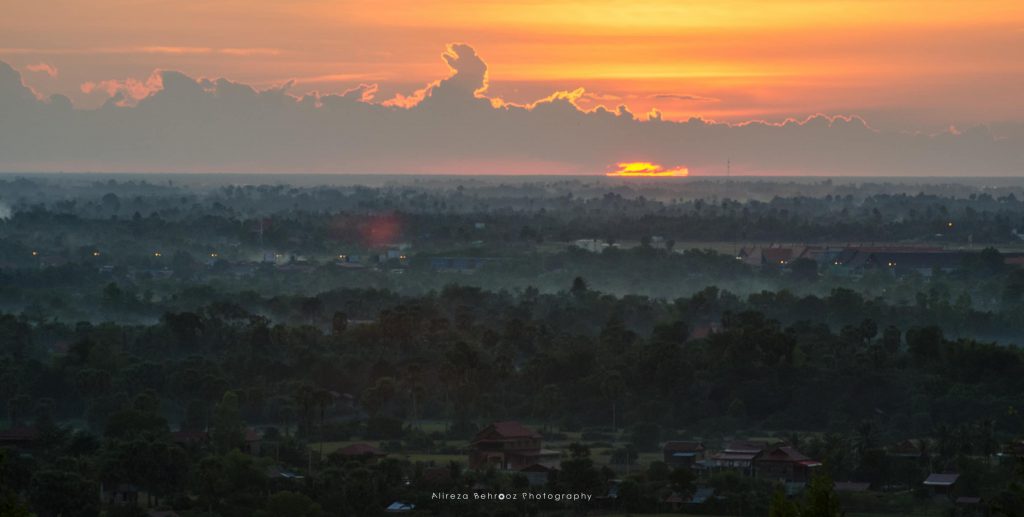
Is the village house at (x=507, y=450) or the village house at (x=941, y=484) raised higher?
the village house at (x=941, y=484)

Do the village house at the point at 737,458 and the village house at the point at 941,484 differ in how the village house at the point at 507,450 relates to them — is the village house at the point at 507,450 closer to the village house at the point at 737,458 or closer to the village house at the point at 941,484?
the village house at the point at 737,458

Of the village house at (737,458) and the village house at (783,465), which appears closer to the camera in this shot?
the village house at (783,465)

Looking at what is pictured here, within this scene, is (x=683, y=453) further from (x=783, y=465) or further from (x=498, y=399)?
(x=498, y=399)

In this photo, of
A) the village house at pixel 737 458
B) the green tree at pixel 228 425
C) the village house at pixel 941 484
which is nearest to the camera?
the village house at pixel 941 484

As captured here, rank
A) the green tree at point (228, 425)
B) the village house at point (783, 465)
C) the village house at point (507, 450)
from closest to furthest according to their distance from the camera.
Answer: the village house at point (783, 465) → the village house at point (507, 450) → the green tree at point (228, 425)

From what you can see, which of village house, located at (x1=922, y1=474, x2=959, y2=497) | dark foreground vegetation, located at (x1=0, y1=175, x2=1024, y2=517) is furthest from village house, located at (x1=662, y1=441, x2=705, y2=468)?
village house, located at (x1=922, y1=474, x2=959, y2=497)

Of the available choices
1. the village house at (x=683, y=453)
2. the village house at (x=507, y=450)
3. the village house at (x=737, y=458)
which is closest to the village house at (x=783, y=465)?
the village house at (x=737, y=458)

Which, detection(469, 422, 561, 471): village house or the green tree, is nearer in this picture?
detection(469, 422, 561, 471): village house

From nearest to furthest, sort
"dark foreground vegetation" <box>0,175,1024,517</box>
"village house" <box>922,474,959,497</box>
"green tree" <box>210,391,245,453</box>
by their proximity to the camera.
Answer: "dark foreground vegetation" <box>0,175,1024,517</box> < "village house" <box>922,474,959,497</box> < "green tree" <box>210,391,245,453</box>

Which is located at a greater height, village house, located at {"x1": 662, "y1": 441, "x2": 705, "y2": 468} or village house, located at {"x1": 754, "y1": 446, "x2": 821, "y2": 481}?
village house, located at {"x1": 754, "y1": 446, "x2": 821, "y2": 481}

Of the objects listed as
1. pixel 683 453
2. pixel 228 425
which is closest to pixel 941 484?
pixel 683 453

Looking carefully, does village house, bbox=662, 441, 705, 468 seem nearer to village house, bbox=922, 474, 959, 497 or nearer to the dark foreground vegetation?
the dark foreground vegetation
